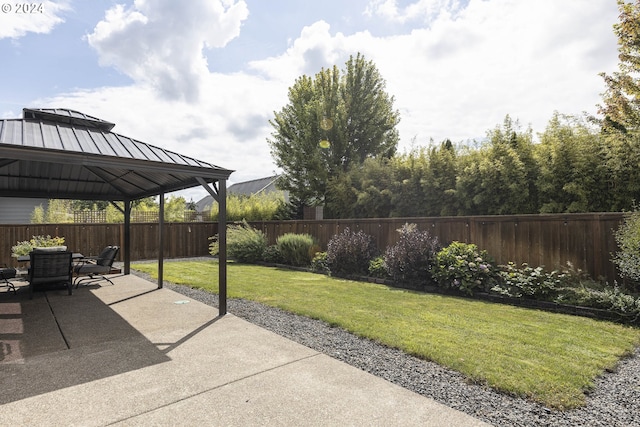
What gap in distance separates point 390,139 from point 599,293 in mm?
13243

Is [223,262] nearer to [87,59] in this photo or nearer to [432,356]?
[432,356]

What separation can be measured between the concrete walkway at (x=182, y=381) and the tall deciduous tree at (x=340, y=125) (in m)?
12.8

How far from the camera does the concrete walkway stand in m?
2.33

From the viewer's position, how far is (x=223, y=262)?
17.6 ft

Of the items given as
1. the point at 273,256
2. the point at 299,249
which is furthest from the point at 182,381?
the point at 273,256

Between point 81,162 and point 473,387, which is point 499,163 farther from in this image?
point 81,162

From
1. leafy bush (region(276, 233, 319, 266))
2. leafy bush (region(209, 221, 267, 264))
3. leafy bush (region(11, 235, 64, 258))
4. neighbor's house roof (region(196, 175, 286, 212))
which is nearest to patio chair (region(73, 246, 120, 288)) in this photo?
leafy bush (region(11, 235, 64, 258))

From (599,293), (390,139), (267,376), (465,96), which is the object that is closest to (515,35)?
(465,96)

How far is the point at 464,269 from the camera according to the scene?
6.45m

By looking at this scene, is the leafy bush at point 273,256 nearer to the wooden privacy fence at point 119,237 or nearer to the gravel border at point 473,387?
the wooden privacy fence at point 119,237

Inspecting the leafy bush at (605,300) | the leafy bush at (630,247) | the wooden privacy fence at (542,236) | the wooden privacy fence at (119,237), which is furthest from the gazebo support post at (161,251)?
the leafy bush at (630,247)

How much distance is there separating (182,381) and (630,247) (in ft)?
19.6

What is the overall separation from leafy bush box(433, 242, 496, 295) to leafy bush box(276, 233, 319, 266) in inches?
182

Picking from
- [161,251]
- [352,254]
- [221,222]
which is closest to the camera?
[221,222]
